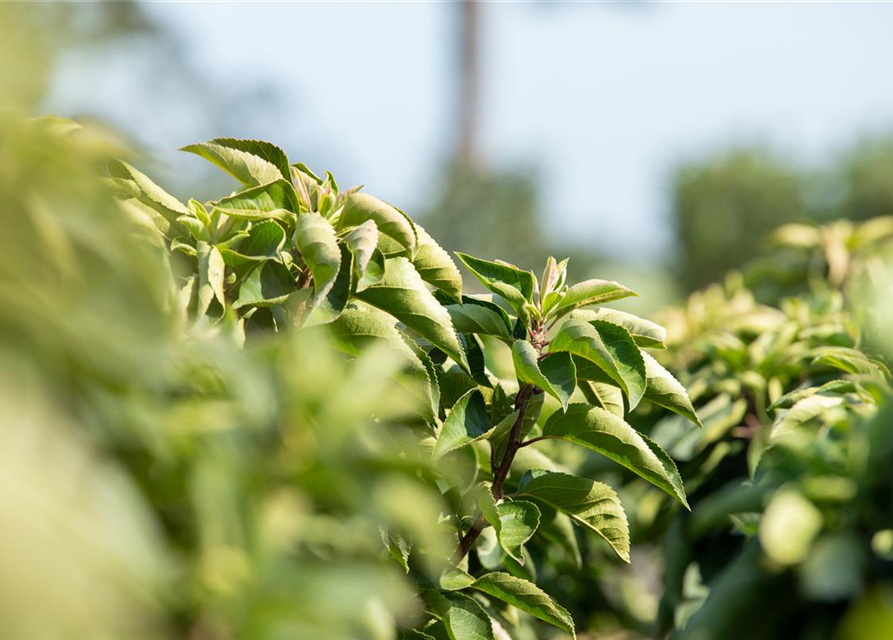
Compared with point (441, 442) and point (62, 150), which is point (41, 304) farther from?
point (441, 442)

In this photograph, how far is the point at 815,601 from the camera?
2.90ft

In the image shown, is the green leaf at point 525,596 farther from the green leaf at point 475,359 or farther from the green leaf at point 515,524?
the green leaf at point 475,359

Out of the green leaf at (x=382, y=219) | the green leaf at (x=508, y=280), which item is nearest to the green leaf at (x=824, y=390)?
the green leaf at (x=508, y=280)

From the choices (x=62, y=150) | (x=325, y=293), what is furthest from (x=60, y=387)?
(x=325, y=293)

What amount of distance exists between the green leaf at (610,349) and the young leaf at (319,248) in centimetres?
35

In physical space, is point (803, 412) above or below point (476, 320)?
below

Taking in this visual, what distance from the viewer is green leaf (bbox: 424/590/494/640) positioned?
1256 mm

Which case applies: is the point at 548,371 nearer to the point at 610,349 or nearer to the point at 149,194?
the point at 610,349

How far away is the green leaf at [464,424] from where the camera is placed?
4.03 ft

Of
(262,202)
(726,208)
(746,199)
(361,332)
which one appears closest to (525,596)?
(361,332)

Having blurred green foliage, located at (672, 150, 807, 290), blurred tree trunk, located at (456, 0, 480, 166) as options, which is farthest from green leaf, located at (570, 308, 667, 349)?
blurred green foliage, located at (672, 150, 807, 290)

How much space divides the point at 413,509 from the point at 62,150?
0.37 metres

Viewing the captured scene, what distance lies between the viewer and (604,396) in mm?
1517

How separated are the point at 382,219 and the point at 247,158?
0.77 ft
